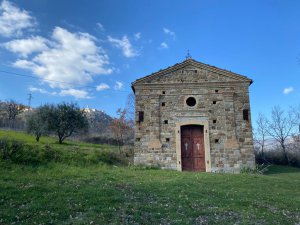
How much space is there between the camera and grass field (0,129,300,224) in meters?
6.21

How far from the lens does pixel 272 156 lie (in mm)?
27031

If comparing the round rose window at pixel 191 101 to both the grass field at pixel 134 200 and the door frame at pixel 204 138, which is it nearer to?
the door frame at pixel 204 138

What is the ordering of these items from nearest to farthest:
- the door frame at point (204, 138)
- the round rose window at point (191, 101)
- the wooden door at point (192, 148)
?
the door frame at point (204, 138)
the wooden door at point (192, 148)
the round rose window at point (191, 101)

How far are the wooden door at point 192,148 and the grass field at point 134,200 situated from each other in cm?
426

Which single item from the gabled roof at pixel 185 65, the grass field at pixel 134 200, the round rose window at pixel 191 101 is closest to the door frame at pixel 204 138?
the round rose window at pixel 191 101

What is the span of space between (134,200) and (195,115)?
30.8 ft

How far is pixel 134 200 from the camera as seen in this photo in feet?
25.3

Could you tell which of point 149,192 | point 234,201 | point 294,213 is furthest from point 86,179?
point 294,213

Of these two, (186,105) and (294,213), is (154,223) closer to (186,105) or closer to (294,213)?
(294,213)

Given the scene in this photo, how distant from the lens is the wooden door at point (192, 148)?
15.8 m

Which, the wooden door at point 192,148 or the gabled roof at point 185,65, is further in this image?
the gabled roof at point 185,65

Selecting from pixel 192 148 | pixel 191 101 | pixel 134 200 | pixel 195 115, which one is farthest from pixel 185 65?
pixel 134 200

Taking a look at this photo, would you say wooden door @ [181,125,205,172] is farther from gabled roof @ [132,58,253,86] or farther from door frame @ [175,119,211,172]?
gabled roof @ [132,58,253,86]

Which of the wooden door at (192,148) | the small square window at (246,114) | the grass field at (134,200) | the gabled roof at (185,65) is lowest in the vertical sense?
the grass field at (134,200)
